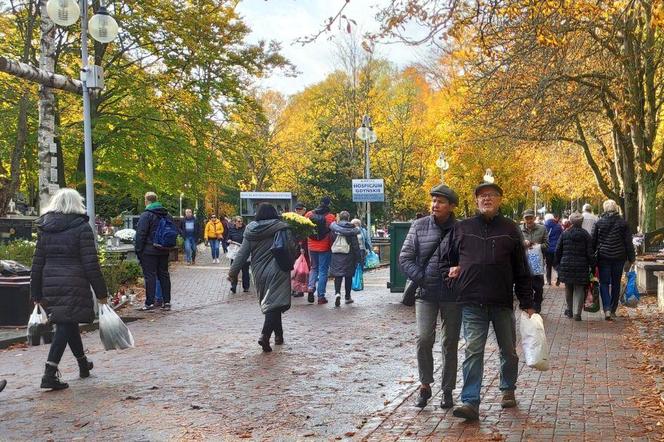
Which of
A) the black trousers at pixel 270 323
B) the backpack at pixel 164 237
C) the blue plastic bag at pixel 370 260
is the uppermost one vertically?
the backpack at pixel 164 237

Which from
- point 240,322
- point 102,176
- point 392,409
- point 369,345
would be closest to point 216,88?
point 102,176

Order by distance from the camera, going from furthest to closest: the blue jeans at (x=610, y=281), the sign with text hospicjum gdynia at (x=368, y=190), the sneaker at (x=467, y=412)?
the sign with text hospicjum gdynia at (x=368, y=190) → the blue jeans at (x=610, y=281) → the sneaker at (x=467, y=412)

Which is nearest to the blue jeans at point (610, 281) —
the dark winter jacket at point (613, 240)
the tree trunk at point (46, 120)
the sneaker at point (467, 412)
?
the dark winter jacket at point (613, 240)

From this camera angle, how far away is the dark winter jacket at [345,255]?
44.2ft

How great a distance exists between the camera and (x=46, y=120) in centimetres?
1393

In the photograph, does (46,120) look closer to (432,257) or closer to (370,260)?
(432,257)

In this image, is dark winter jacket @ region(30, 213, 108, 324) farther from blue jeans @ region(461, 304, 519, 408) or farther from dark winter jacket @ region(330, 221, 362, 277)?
dark winter jacket @ region(330, 221, 362, 277)

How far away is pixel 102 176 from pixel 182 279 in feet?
24.9

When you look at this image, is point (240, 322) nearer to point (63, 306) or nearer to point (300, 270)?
point (300, 270)

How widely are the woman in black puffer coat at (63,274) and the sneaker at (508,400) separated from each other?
3706 mm

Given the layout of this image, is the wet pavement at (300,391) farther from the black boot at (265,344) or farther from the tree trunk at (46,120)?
the tree trunk at (46,120)

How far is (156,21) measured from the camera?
21156 mm

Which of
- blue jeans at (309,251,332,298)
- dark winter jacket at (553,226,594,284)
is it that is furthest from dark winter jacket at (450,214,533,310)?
blue jeans at (309,251,332,298)

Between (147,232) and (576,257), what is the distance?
719 centimetres
